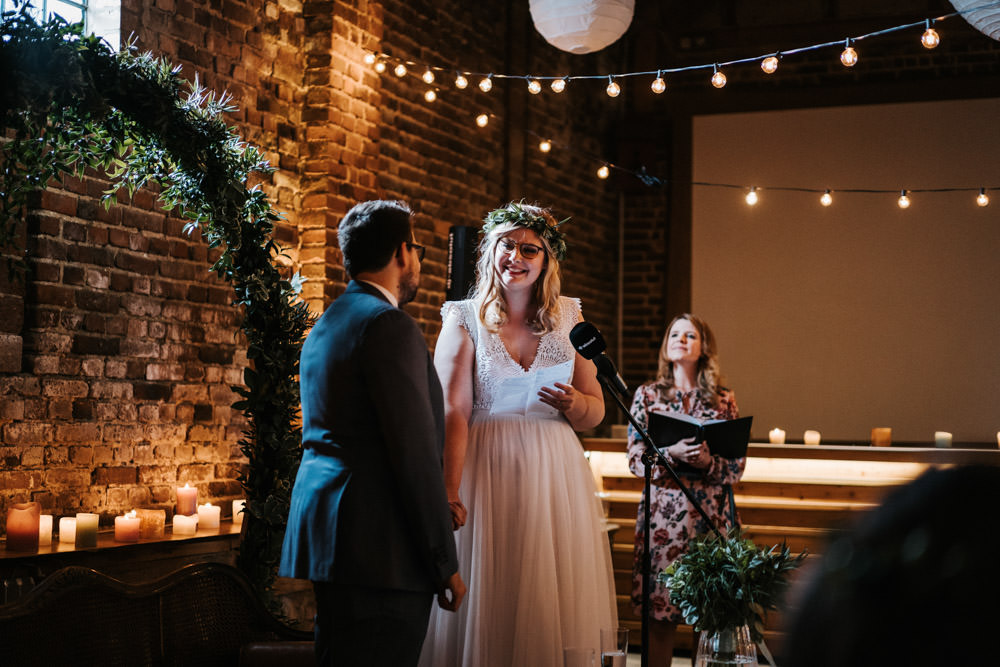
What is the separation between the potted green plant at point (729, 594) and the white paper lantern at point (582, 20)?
258 centimetres

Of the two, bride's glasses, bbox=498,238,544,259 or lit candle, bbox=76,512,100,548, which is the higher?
bride's glasses, bbox=498,238,544,259

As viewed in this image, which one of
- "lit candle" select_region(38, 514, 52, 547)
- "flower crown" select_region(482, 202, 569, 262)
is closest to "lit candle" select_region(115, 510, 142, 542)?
"lit candle" select_region(38, 514, 52, 547)

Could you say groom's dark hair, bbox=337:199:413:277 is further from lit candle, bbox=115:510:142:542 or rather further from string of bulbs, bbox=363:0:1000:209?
string of bulbs, bbox=363:0:1000:209

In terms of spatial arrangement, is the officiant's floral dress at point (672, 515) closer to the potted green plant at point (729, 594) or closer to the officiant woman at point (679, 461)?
the officiant woman at point (679, 461)

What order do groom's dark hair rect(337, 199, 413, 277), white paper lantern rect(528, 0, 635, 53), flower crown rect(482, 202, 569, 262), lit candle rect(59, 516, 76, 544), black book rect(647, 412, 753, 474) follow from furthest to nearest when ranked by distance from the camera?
white paper lantern rect(528, 0, 635, 53), black book rect(647, 412, 753, 474), lit candle rect(59, 516, 76, 544), flower crown rect(482, 202, 569, 262), groom's dark hair rect(337, 199, 413, 277)

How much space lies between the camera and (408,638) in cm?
207

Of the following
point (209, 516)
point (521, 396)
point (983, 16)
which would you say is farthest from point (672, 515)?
point (983, 16)

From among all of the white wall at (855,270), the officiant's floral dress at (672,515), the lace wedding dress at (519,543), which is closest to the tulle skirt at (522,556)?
the lace wedding dress at (519,543)

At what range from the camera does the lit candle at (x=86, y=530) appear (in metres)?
3.34

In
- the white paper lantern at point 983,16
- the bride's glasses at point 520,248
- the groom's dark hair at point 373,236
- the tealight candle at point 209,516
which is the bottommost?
the tealight candle at point 209,516

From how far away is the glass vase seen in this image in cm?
223

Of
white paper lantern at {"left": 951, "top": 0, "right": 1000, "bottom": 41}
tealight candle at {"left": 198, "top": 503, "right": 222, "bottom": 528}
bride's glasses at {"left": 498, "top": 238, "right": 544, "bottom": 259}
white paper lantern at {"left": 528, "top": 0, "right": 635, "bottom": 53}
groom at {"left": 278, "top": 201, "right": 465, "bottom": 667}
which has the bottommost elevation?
tealight candle at {"left": 198, "top": 503, "right": 222, "bottom": 528}

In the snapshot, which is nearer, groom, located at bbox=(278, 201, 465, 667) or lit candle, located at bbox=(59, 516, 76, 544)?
groom, located at bbox=(278, 201, 465, 667)

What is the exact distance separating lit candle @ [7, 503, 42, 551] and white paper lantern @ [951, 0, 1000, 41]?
3505mm
